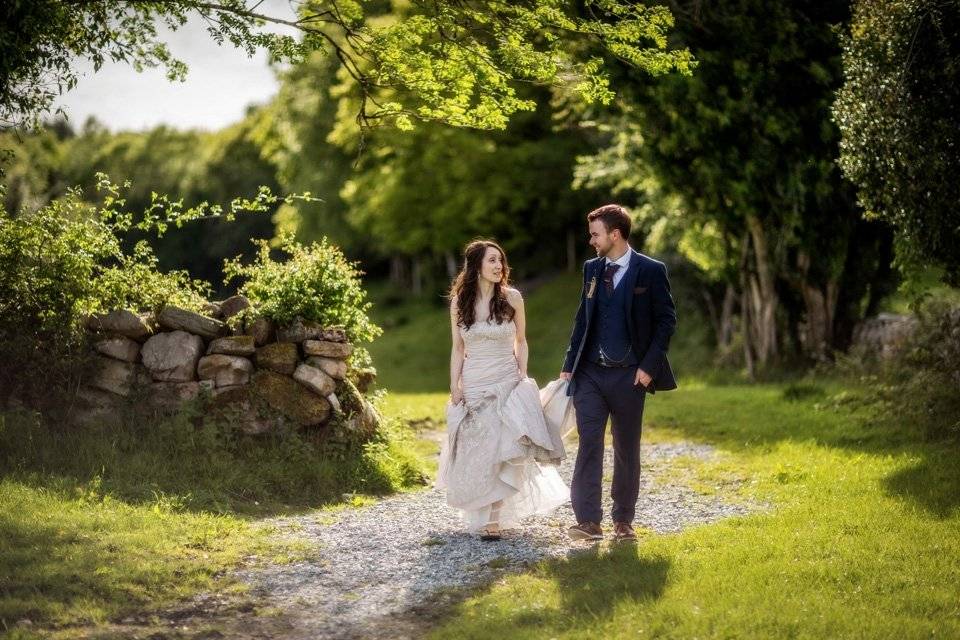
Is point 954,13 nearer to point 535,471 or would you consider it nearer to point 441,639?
point 535,471

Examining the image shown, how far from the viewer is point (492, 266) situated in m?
8.25

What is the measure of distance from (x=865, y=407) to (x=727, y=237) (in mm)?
6434

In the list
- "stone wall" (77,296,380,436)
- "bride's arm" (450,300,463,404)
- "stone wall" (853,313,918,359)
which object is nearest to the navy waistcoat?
"bride's arm" (450,300,463,404)

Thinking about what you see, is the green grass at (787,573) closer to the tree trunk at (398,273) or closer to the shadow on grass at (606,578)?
the shadow on grass at (606,578)

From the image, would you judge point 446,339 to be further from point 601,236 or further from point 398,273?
point 601,236

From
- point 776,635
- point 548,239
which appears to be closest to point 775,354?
point 776,635

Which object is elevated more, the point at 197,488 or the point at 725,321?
the point at 725,321

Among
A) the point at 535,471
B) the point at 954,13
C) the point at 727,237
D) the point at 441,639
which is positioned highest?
the point at 954,13

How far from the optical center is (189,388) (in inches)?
399

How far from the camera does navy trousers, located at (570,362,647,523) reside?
7723mm

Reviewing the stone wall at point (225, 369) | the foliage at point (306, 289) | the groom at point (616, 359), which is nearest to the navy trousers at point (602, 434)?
the groom at point (616, 359)

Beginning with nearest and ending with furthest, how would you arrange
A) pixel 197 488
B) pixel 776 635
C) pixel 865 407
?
1. pixel 776 635
2. pixel 197 488
3. pixel 865 407

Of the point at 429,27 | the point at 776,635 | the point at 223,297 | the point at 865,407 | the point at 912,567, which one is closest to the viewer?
the point at 776,635

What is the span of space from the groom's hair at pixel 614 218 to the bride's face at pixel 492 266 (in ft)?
2.91
